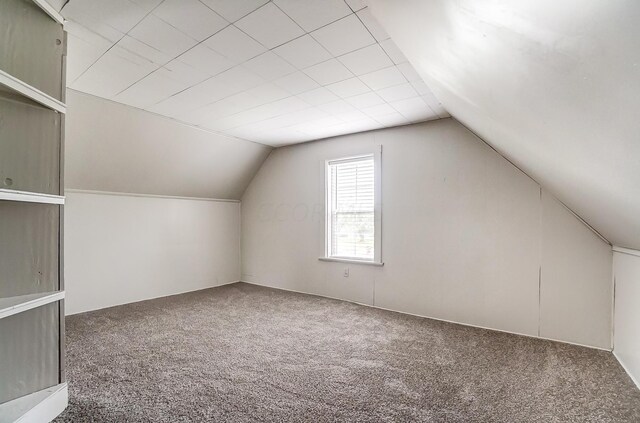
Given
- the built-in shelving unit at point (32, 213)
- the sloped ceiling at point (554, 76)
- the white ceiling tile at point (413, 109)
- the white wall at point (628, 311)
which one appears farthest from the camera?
the white ceiling tile at point (413, 109)

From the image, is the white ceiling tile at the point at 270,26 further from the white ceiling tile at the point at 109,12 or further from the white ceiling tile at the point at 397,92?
the white ceiling tile at the point at 397,92

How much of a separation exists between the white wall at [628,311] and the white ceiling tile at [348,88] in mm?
2446

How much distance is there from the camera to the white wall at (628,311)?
2.17 m

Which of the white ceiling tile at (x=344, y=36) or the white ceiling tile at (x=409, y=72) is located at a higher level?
the white ceiling tile at (x=344, y=36)

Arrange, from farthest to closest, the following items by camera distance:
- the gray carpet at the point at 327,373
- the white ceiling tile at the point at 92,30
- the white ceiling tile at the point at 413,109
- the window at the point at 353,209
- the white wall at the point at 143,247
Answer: the window at the point at 353,209, the white wall at the point at 143,247, the white ceiling tile at the point at 413,109, the white ceiling tile at the point at 92,30, the gray carpet at the point at 327,373

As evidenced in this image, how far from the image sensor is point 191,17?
5.95 ft

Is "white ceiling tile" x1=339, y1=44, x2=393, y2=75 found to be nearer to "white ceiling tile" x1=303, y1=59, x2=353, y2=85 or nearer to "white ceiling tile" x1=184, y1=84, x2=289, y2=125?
"white ceiling tile" x1=303, y1=59, x2=353, y2=85

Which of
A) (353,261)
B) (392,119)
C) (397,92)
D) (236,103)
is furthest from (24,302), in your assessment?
(392,119)

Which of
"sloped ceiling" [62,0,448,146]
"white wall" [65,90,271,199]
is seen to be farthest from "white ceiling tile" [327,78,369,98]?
"white wall" [65,90,271,199]

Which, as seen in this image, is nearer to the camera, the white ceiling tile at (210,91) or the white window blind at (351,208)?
the white ceiling tile at (210,91)

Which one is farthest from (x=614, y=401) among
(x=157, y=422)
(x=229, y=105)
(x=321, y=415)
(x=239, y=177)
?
(x=239, y=177)

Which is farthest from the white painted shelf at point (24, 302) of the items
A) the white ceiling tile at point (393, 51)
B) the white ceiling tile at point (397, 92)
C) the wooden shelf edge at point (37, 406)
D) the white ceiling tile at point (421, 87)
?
the white ceiling tile at point (421, 87)

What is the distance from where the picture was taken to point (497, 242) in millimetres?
3195

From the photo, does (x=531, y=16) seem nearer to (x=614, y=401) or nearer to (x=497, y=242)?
(x=614, y=401)
